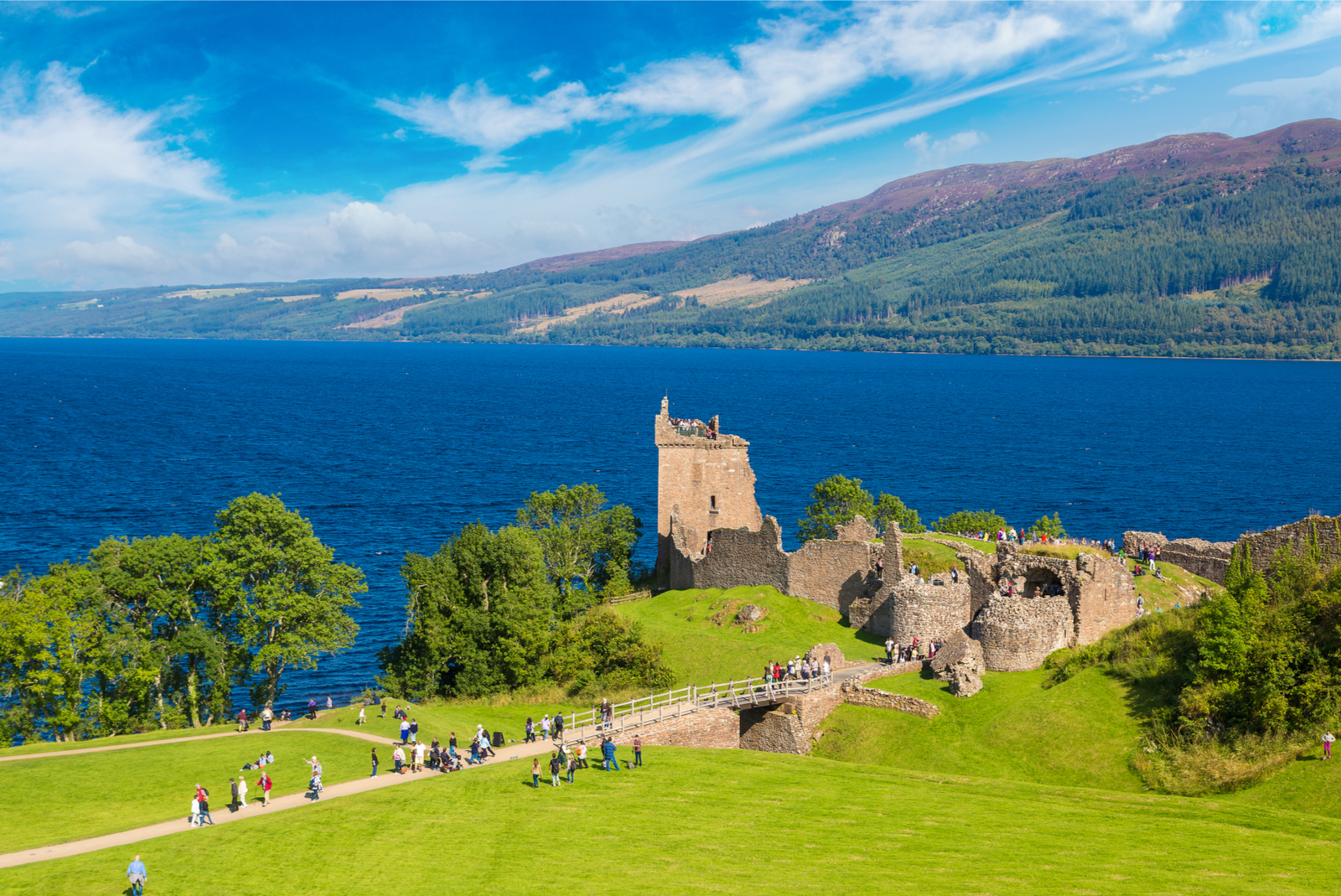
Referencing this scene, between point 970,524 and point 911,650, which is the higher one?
point 911,650

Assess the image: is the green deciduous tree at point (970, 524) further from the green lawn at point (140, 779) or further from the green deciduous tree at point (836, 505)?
the green lawn at point (140, 779)

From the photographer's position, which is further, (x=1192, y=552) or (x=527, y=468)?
(x=527, y=468)

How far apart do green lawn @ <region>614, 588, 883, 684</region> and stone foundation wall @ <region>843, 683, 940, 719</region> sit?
6.11 m

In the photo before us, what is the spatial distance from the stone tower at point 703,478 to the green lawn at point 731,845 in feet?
116

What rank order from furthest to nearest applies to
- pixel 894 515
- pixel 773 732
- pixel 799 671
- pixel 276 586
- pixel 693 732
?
pixel 894 515, pixel 276 586, pixel 799 671, pixel 773 732, pixel 693 732

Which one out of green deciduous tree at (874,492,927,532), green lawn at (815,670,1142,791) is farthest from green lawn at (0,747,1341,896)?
green deciduous tree at (874,492,927,532)

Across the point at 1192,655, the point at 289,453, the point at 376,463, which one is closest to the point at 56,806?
the point at 1192,655

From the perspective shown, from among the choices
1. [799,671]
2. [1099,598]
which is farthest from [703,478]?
[1099,598]

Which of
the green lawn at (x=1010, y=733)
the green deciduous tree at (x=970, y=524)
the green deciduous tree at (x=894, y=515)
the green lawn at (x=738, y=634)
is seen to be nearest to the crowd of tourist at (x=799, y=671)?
the green lawn at (x=1010, y=733)

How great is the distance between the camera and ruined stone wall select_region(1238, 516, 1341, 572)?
36531 mm

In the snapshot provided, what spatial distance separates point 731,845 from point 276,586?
115 ft

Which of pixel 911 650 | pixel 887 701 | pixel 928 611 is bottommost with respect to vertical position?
pixel 887 701

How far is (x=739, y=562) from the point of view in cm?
6088

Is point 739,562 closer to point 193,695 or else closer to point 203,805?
point 193,695
